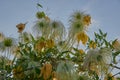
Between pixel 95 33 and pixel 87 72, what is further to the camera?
pixel 95 33

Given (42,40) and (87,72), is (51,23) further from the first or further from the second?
(87,72)

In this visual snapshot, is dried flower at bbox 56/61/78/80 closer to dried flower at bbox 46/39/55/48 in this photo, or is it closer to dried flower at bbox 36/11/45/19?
dried flower at bbox 46/39/55/48

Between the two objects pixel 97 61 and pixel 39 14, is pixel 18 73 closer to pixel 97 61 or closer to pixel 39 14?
pixel 97 61

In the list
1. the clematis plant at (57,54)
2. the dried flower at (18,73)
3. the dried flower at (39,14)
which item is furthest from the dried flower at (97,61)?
the dried flower at (39,14)

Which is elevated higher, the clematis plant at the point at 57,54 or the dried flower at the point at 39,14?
the dried flower at the point at 39,14

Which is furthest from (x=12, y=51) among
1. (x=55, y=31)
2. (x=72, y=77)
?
(x=72, y=77)

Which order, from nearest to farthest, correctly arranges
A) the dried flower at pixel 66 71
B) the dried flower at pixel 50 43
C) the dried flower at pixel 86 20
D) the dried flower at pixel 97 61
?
the dried flower at pixel 66 71 < the dried flower at pixel 97 61 < the dried flower at pixel 50 43 < the dried flower at pixel 86 20

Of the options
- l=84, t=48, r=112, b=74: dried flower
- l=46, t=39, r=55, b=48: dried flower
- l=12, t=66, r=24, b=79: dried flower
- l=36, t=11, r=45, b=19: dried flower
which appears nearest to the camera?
l=84, t=48, r=112, b=74: dried flower

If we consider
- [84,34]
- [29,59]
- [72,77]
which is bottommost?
[72,77]

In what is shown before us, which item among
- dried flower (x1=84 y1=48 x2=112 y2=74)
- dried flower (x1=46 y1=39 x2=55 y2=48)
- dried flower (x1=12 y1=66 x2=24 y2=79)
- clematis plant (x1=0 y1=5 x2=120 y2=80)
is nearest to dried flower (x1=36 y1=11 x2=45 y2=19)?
clematis plant (x1=0 y1=5 x2=120 y2=80)

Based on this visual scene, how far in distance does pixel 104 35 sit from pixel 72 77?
931 millimetres

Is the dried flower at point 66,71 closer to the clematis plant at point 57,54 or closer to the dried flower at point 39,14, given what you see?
the clematis plant at point 57,54

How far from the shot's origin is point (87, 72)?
9.11ft

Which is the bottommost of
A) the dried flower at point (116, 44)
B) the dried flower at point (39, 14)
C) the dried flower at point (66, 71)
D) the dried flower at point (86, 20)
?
the dried flower at point (66, 71)
